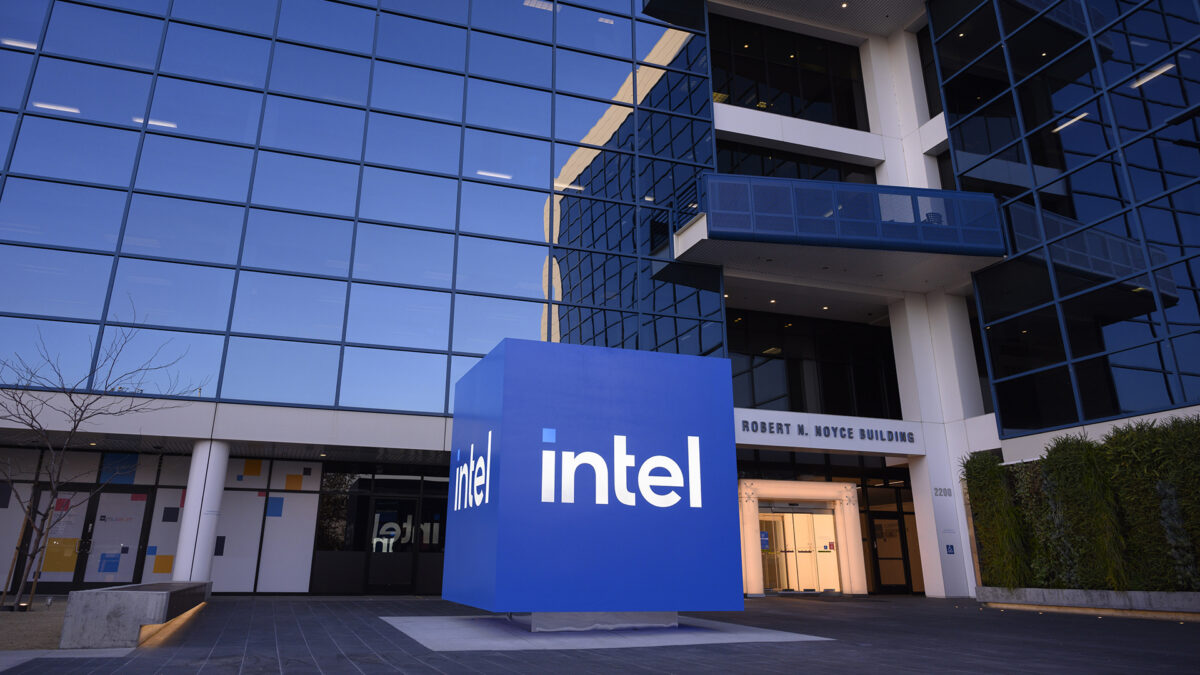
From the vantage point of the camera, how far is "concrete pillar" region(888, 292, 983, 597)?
857 inches

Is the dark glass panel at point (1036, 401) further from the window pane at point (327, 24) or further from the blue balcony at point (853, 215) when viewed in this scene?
the window pane at point (327, 24)

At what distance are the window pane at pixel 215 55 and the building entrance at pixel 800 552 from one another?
20083mm

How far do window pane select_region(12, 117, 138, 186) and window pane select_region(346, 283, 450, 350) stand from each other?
6.36 meters

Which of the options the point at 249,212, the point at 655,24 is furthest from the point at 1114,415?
the point at 249,212

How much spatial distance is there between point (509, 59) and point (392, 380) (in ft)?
35.1

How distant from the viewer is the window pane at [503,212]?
825 inches

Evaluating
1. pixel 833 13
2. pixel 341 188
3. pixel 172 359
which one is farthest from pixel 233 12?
pixel 833 13

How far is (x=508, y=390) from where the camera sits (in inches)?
413

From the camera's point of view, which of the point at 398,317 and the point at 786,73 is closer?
the point at 398,317

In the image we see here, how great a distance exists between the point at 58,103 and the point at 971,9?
83.5ft

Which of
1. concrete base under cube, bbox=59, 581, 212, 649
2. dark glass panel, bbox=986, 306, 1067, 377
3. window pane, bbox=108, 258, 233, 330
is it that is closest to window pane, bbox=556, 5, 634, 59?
window pane, bbox=108, 258, 233, 330

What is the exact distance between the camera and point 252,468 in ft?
64.8

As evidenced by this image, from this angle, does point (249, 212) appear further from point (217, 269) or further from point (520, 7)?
point (520, 7)

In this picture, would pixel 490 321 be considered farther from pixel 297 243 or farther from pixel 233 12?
pixel 233 12
